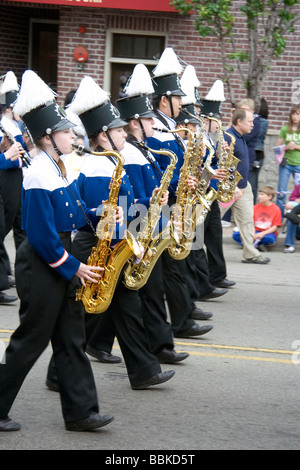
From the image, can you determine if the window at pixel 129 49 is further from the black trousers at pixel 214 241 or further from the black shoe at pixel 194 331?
the black shoe at pixel 194 331

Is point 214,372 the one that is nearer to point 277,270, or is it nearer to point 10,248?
point 277,270

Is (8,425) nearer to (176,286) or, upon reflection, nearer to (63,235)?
(63,235)

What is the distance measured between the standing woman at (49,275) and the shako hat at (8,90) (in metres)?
4.27

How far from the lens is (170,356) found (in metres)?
6.68

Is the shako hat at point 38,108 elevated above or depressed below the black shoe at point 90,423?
above

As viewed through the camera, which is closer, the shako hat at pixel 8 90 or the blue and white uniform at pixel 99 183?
the blue and white uniform at pixel 99 183

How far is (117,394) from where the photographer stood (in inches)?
237

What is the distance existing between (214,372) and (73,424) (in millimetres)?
1779

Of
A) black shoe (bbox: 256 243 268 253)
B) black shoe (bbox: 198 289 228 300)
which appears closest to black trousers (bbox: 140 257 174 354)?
black shoe (bbox: 198 289 228 300)

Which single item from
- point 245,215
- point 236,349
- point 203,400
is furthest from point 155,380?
point 245,215

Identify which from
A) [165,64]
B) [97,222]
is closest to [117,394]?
[97,222]

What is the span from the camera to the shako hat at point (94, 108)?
5695 mm

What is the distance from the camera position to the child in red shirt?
41.1 ft

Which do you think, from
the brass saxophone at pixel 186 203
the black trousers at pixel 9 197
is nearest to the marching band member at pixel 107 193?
the brass saxophone at pixel 186 203
